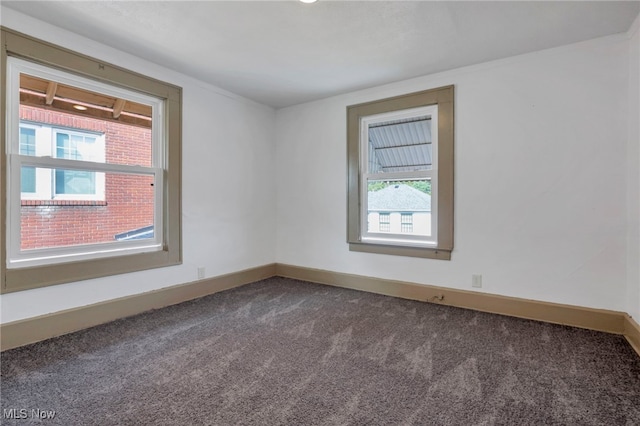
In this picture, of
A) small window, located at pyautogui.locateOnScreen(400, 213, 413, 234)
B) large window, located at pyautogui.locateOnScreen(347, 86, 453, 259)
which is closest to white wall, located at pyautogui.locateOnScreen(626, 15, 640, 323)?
large window, located at pyautogui.locateOnScreen(347, 86, 453, 259)

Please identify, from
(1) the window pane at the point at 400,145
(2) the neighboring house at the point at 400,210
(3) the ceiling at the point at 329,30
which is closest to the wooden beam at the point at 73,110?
(3) the ceiling at the point at 329,30

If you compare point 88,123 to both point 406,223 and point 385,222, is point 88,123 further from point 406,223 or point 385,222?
point 406,223

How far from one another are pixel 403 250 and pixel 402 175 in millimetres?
869

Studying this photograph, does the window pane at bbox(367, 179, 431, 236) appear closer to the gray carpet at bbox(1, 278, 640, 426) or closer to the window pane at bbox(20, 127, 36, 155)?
the gray carpet at bbox(1, 278, 640, 426)

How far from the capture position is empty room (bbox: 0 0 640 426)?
6.06 ft

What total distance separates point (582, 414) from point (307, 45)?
3102 millimetres

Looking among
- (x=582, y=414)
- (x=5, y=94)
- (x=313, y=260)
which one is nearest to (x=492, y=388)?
(x=582, y=414)

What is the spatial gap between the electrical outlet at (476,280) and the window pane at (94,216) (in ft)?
10.9

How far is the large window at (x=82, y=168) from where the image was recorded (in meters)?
2.38

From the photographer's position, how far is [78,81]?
272 cm

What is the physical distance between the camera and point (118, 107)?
9.96 feet

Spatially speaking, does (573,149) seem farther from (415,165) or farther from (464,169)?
(415,165)

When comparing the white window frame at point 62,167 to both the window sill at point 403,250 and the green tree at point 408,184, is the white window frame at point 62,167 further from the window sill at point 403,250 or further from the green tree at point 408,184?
the green tree at point 408,184

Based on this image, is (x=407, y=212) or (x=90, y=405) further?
(x=407, y=212)
